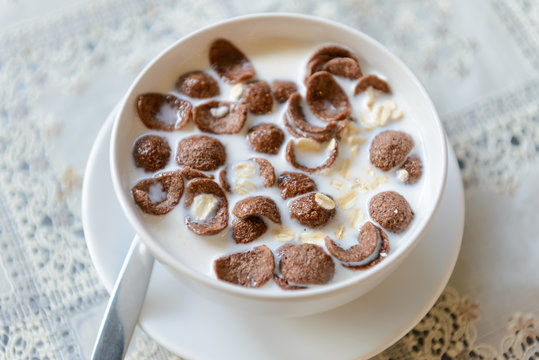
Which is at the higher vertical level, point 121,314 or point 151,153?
point 151,153

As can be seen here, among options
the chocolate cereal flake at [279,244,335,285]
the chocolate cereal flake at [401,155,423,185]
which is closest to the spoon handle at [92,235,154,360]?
the chocolate cereal flake at [279,244,335,285]

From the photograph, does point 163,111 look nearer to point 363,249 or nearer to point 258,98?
point 258,98

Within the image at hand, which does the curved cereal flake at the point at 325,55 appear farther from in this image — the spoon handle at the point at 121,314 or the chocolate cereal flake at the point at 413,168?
the spoon handle at the point at 121,314

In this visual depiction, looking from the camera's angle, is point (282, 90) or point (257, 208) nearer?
point (257, 208)

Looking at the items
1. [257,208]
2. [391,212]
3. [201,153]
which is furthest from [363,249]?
[201,153]

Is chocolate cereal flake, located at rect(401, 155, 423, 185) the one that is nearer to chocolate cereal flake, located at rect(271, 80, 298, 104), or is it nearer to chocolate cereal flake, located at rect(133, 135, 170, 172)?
chocolate cereal flake, located at rect(271, 80, 298, 104)
